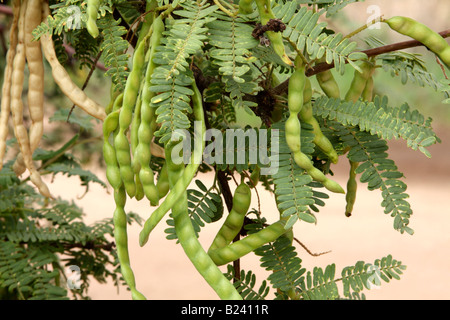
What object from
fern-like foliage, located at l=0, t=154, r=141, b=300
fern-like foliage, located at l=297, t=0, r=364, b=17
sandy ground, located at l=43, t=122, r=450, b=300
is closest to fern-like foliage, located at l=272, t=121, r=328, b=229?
fern-like foliage, located at l=297, t=0, r=364, b=17

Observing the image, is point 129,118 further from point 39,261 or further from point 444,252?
point 444,252

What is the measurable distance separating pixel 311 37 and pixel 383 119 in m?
0.10

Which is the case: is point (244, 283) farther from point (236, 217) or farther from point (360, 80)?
point (360, 80)

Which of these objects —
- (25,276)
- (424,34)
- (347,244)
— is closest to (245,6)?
(424,34)

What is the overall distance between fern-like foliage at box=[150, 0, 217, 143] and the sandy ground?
1764mm

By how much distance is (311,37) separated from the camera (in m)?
0.42

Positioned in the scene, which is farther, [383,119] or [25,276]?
[25,276]

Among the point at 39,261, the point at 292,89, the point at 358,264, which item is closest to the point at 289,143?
the point at 292,89

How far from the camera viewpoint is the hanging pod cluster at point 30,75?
1.69 feet

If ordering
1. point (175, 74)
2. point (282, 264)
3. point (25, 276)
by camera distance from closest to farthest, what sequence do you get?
point (175, 74) → point (282, 264) → point (25, 276)

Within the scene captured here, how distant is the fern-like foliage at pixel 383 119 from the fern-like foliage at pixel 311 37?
0.06 m

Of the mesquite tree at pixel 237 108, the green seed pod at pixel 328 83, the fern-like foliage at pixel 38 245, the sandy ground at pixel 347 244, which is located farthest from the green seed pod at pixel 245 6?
the sandy ground at pixel 347 244

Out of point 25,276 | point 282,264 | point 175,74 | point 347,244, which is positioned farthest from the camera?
point 347,244

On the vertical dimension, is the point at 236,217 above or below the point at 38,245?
below
